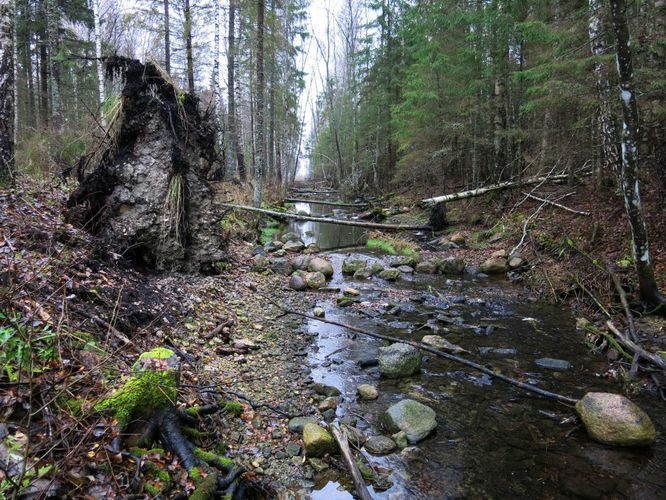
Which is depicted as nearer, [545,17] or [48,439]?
[48,439]

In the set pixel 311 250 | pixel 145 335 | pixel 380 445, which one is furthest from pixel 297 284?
pixel 380 445

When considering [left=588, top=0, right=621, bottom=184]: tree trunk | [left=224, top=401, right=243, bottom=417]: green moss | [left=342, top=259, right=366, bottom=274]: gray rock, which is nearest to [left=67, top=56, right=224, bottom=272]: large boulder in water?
[left=224, top=401, right=243, bottom=417]: green moss

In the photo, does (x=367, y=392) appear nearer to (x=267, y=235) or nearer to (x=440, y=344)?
(x=440, y=344)

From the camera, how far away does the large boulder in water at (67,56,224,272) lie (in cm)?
675

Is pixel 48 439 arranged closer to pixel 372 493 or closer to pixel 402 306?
pixel 372 493

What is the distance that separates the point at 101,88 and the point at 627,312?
17.7 meters

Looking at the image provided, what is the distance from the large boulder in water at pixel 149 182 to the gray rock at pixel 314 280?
2.94 metres

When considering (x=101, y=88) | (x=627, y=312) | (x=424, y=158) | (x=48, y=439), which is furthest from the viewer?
(x=424, y=158)

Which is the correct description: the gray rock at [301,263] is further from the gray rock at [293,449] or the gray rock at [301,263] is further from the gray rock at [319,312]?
the gray rock at [293,449]

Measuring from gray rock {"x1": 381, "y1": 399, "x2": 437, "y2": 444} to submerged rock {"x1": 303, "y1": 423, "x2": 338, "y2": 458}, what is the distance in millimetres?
824

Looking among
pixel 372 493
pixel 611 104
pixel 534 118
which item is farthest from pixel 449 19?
pixel 372 493

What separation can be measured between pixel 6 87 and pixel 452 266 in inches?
426

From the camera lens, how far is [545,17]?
41.9ft

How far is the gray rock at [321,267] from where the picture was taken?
11.1 meters
